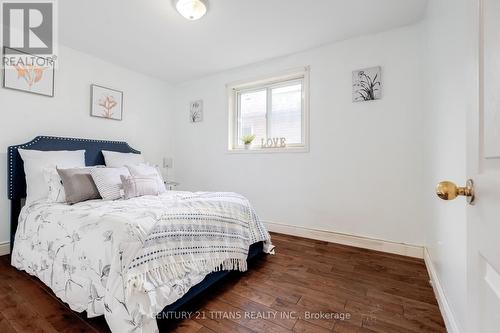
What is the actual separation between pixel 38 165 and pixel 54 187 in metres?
0.42

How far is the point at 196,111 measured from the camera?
3846mm

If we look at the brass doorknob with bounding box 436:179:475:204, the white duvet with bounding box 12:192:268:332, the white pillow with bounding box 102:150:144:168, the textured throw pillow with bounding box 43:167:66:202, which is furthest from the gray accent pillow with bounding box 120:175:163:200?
the brass doorknob with bounding box 436:179:475:204

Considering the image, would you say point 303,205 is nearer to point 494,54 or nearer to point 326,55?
point 326,55

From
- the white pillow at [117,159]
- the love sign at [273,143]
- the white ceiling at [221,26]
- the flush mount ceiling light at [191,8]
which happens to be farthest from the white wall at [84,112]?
the love sign at [273,143]

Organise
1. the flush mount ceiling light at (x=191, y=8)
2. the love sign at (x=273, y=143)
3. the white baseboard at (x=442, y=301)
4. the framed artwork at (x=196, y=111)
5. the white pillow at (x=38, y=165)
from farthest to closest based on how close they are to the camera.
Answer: the framed artwork at (x=196, y=111)
the love sign at (x=273, y=143)
the white pillow at (x=38, y=165)
the flush mount ceiling light at (x=191, y=8)
the white baseboard at (x=442, y=301)

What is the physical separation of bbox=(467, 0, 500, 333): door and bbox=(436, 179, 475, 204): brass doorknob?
0.02 meters

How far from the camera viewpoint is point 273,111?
330 centimetres

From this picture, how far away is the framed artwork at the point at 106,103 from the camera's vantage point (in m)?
3.03

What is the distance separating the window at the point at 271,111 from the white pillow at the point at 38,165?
A: 2078 millimetres

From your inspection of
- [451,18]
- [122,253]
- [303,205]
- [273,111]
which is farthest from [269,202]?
[451,18]

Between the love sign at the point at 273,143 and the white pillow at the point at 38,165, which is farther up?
the love sign at the point at 273,143

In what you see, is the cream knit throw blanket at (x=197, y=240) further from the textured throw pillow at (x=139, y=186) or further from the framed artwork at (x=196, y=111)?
the framed artwork at (x=196, y=111)

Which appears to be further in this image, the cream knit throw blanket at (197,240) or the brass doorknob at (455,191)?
the cream knit throw blanket at (197,240)

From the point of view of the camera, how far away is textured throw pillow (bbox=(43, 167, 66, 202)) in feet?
6.81
